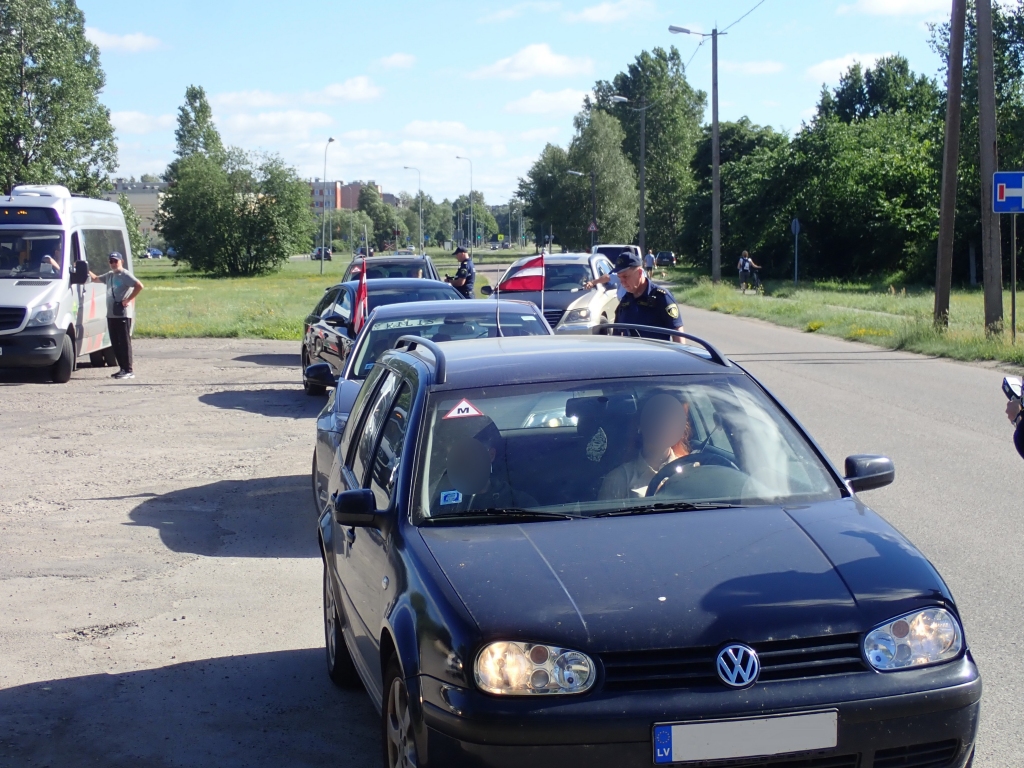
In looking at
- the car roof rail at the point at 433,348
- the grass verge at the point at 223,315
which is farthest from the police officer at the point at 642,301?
the grass verge at the point at 223,315

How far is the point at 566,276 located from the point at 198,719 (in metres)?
18.6

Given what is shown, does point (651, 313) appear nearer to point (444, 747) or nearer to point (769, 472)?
point (769, 472)

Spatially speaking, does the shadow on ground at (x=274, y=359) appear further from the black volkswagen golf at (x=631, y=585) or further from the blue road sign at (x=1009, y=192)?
the black volkswagen golf at (x=631, y=585)

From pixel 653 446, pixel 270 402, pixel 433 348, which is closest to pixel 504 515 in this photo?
pixel 653 446

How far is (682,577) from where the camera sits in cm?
344

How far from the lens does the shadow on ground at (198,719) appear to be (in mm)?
4430

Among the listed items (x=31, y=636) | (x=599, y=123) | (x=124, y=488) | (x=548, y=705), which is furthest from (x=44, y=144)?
(x=548, y=705)

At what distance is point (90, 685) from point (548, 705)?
297cm

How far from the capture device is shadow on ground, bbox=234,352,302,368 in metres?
20.8

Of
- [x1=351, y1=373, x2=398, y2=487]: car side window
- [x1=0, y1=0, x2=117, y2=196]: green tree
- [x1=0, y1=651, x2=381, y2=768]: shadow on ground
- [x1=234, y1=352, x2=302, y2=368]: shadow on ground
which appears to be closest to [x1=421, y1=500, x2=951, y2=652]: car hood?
[x1=351, y1=373, x2=398, y2=487]: car side window

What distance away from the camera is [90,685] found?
5262 mm

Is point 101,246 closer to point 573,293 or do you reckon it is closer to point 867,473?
point 573,293

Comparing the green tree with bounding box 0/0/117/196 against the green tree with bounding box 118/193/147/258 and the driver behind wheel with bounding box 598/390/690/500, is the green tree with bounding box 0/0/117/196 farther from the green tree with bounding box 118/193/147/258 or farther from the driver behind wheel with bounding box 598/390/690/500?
the driver behind wheel with bounding box 598/390/690/500

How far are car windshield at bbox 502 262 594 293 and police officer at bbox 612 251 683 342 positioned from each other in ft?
44.1
